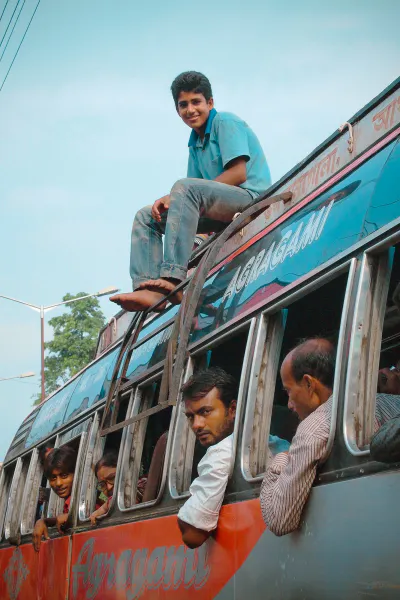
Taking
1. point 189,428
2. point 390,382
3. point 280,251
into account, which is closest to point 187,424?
point 189,428

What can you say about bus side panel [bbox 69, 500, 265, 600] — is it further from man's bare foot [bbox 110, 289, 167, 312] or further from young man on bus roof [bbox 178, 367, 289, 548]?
man's bare foot [bbox 110, 289, 167, 312]

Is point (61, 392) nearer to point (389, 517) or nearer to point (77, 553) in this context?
point (77, 553)

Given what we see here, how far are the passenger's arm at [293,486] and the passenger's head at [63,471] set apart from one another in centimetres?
434

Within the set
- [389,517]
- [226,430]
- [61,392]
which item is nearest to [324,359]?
[389,517]

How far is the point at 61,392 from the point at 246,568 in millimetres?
6061

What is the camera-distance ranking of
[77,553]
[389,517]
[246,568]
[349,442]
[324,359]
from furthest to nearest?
[77,553], [246,568], [324,359], [349,442], [389,517]

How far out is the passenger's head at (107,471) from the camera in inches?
251

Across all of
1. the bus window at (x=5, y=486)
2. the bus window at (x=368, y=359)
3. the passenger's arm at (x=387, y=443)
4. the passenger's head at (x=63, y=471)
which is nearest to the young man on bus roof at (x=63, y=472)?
the passenger's head at (x=63, y=471)

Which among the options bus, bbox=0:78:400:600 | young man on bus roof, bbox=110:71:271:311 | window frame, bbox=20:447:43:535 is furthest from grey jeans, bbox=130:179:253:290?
window frame, bbox=20:447:43:535

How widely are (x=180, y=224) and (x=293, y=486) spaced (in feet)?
9.46

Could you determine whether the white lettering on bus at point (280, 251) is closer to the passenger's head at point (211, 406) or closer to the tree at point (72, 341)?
the passenger's head at point (211, 406)

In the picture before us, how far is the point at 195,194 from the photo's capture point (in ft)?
19.5

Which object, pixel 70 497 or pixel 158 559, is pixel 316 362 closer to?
pixel 158 559

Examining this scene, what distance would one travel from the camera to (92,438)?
7004mm
